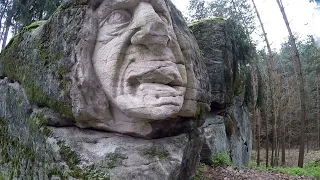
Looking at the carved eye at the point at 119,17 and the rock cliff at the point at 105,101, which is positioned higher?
the carved eye at the point at 119,17

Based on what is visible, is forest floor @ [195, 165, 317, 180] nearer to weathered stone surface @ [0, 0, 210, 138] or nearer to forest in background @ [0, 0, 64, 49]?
weathered stone surface @ [0, 0, 210, 138]

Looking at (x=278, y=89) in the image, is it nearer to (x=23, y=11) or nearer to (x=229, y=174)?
(x=229, y=174)

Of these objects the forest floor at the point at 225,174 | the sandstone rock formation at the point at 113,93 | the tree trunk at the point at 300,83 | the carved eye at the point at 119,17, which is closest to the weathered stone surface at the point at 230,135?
the forest floor at the point at 225,174

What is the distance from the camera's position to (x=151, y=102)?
10.8ft

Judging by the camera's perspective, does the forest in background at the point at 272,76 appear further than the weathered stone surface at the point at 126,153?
Yes

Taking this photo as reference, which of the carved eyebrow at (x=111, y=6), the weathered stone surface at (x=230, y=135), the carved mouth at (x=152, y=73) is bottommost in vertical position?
the weathered stone surface at (x=230, y=135)

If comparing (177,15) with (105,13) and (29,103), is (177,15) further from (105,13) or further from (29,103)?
(29,103)

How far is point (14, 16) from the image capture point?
1484 cm

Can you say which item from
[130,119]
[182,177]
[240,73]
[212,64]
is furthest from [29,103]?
[240,73]

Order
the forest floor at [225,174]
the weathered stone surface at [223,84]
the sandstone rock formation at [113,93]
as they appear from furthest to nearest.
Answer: the weathered stone surface at [223,84] → the forest floor at [225,174] → the sandstone rock formation at [113,93]

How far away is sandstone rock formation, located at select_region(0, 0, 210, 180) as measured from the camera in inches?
133

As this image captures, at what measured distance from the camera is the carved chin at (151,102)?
3270 mm

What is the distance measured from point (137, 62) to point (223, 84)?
230 inches

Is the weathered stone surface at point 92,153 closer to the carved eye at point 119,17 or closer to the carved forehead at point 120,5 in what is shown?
the carved eye at point 119,17
